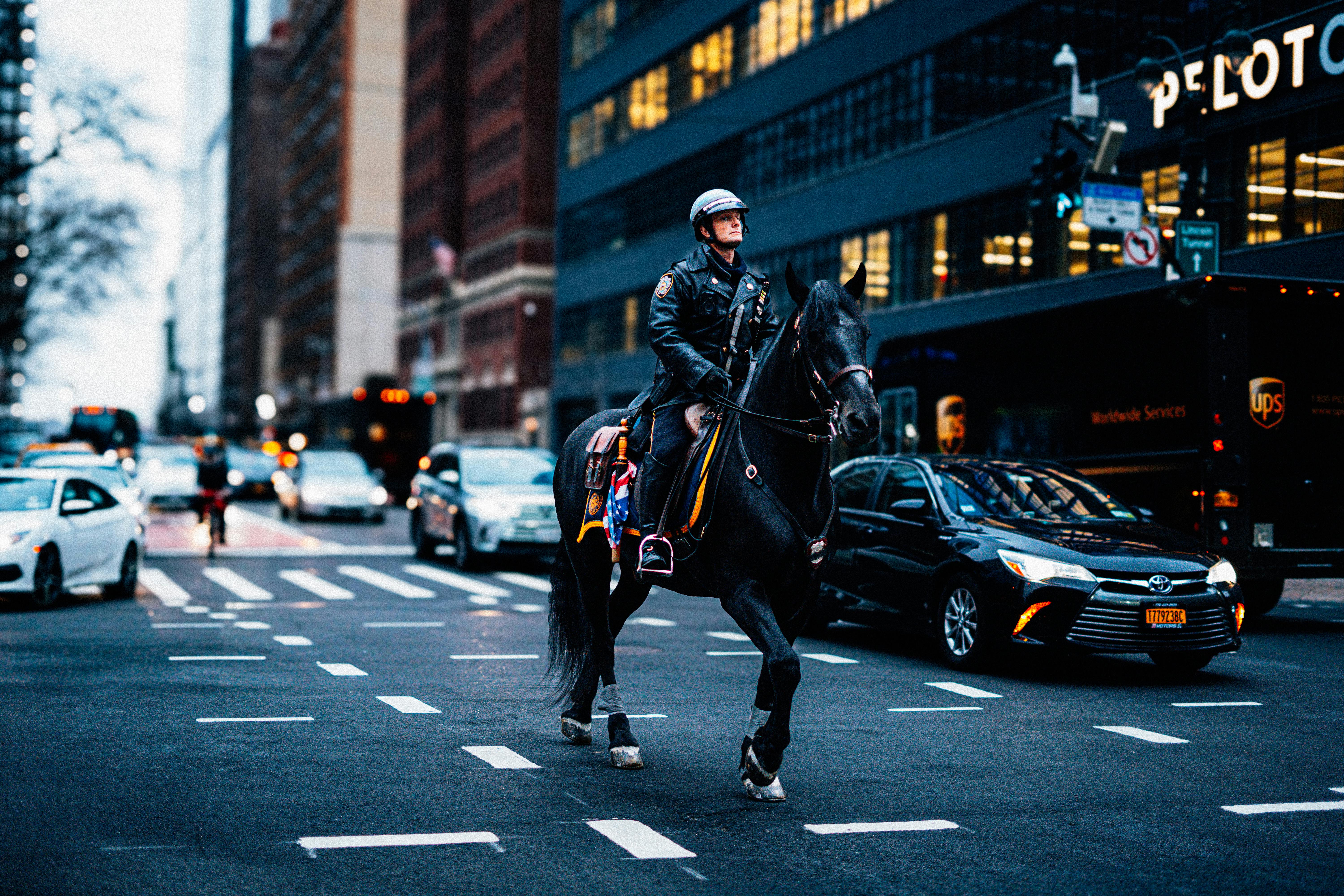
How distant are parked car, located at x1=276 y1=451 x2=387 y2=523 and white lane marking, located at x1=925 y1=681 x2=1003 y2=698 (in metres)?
28.7

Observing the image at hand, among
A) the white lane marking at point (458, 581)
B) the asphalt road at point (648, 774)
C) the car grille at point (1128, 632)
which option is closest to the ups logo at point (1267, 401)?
the asphalt road at point (648, 774)

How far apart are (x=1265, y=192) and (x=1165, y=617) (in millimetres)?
20592

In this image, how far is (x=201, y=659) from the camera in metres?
12.0

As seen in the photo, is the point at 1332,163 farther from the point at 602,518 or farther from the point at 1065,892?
the point at 1065,892

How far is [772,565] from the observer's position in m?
7.05

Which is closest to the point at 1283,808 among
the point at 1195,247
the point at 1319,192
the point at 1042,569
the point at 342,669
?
the point at 1042,569

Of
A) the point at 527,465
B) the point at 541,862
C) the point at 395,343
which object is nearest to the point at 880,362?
the point at 527,465

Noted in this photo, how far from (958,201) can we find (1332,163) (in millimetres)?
12133

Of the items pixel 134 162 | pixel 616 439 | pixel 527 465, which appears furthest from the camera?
pixel 134 162

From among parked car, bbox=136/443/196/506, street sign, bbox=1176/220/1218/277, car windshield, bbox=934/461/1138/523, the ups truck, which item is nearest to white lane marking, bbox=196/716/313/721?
car windshield, bbox=934/461/1138/523

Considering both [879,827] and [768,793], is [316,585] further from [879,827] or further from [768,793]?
[879,827]

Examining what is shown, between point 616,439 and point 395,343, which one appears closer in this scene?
point 616,439

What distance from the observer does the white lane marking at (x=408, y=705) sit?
949 cm

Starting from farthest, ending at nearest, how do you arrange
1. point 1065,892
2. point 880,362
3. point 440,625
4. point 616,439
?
1. point 880,362
2. point 440,625
3. point 616,439
4. point 1065,892
